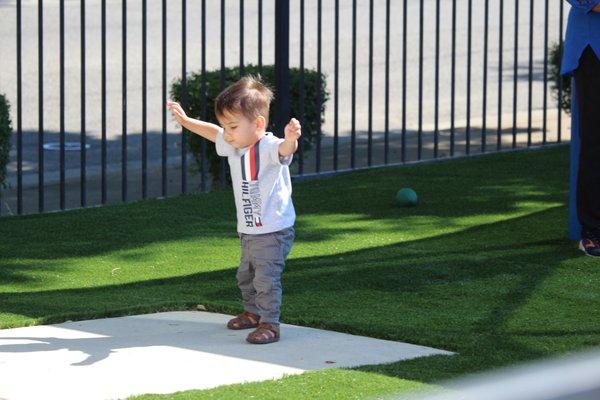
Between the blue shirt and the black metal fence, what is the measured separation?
2794 millimetres

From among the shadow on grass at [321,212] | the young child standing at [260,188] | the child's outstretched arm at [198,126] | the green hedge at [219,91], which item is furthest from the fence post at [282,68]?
the young child standing at [260,188]

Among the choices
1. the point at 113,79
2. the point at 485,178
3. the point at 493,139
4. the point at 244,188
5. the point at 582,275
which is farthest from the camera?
the point at 113,79

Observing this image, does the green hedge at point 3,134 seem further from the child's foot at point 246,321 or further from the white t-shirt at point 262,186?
the white t-shirt at point 262,186

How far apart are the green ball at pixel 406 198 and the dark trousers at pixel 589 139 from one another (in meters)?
1.98

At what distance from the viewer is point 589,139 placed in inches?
253

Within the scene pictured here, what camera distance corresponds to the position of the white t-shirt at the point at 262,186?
4.61 meters

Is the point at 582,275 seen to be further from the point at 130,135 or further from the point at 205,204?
the point at 130,135

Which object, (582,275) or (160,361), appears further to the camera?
(582,275)

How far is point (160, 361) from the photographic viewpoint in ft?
14.3

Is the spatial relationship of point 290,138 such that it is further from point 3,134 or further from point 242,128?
point 3,134

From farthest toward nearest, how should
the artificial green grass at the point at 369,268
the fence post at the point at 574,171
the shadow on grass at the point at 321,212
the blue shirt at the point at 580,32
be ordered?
the shadow on grass at the point at 321,212
the fence post at the point at 574,171
the blue shirt at the point at 580,32
the artificial green grass at the point at 369,268

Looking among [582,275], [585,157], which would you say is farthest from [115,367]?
[585,157]

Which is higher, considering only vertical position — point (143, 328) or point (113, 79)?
point (113, 79)

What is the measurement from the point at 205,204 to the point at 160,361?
4045 millimetres
